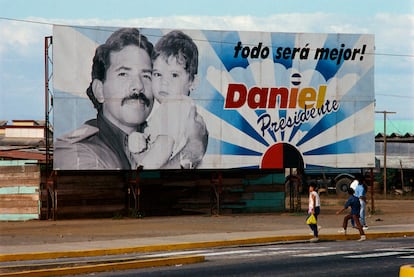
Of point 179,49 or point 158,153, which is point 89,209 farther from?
point 179,49

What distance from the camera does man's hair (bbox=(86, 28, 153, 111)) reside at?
114 feet

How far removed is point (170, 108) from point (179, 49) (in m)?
2.31

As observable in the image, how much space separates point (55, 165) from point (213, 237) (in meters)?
10.1

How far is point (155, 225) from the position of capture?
32344 millimetres

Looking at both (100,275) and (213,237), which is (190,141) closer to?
(213,237)

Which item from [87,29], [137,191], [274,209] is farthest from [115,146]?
[274,209]

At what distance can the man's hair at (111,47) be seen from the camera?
34875 mm

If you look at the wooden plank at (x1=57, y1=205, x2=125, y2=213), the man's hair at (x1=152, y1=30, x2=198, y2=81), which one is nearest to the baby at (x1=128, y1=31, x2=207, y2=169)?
the man's hair at (x1=152, y1=30, x2=198, y2=81)

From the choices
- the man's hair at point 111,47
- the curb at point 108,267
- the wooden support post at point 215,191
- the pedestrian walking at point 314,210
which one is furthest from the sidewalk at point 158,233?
the man's hair at point 111,47

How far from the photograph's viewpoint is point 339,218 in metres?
36.8

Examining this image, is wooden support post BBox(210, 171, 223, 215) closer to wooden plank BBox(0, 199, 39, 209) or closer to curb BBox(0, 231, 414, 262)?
wooden plank BBox(0, 199, 39, 209)

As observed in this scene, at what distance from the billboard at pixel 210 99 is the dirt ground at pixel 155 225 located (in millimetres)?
2090

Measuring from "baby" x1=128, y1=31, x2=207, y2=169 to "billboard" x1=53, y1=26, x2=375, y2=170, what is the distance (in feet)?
0.13

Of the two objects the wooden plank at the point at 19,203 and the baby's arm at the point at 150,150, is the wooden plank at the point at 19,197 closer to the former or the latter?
the wooden plank at the point at 19,203
